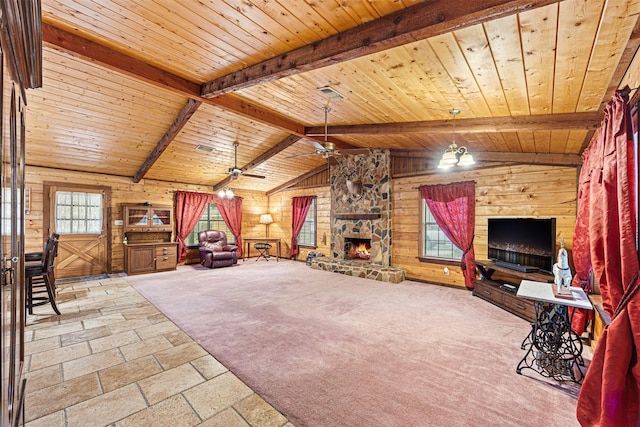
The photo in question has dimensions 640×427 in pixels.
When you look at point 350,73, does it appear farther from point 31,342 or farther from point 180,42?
point 31,342

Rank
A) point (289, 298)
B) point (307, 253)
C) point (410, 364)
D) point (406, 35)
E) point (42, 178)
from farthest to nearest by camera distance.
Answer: point (307, 253) < point (42, 178) < point (289, 298) < point (410, 364) < point (406, 35)

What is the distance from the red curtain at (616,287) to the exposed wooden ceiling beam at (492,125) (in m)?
0.99

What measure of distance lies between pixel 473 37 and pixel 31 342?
5.06 meters

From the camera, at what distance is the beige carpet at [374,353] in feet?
6.81

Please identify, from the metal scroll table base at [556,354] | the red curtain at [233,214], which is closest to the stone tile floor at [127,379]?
the metal scroll table base at [556,354]

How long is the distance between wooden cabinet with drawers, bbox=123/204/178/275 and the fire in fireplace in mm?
4388

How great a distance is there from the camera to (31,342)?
9.93 feet

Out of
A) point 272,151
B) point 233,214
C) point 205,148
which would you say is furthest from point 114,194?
point 272,151

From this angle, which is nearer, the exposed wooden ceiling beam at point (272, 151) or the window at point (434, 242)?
the window at point (434, 242)

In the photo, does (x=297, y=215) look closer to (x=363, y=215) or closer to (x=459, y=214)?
(x=363, y=215)

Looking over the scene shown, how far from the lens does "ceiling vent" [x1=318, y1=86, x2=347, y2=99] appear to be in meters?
3.55

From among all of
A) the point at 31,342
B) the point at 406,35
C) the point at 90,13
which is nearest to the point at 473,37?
the point at 406,35

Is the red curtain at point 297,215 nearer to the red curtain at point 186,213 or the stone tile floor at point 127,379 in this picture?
the red curtain at point 186,213

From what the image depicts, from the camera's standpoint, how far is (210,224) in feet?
29.5
